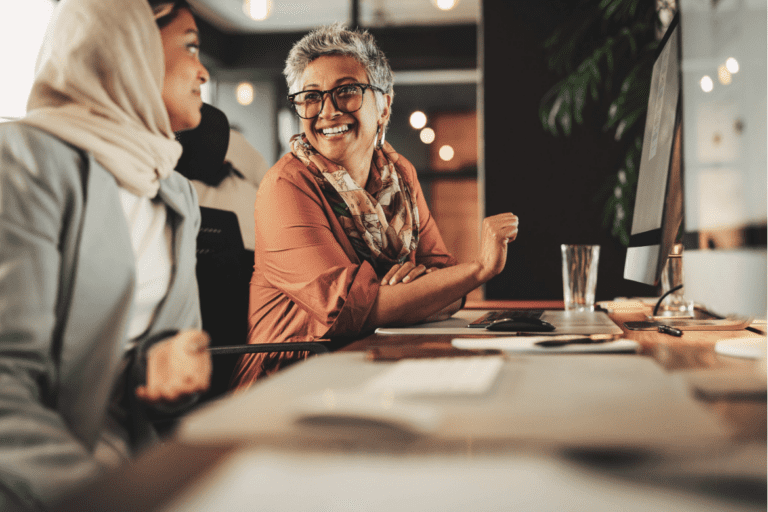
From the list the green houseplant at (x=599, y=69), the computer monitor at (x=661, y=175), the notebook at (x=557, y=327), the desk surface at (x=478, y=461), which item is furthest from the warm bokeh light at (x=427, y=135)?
the desk surface at (x=478, y=461)

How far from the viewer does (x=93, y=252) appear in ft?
1.96

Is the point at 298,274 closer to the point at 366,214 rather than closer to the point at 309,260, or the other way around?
the point at 309,260

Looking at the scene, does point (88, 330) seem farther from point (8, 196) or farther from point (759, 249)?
point (759, 249)

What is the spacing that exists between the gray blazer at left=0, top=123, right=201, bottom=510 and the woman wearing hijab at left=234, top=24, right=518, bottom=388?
21.2 inches

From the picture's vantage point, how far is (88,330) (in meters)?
0.59

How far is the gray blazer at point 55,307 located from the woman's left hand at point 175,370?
0.03 meters

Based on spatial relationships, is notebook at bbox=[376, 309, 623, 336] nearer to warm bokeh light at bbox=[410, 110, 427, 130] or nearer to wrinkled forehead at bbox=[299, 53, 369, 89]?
wrinkled forehead at bbox=[299, 53, 369, 89]

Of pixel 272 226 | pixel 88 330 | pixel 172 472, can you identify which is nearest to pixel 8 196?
pixel 88 330

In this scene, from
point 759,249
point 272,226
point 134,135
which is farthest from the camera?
point 272,226

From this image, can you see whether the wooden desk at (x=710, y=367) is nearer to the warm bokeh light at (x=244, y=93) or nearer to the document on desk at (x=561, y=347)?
the document on desk at (x=561, y=347)

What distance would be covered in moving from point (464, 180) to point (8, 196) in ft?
16.3

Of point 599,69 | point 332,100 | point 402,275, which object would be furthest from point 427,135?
point 402,275

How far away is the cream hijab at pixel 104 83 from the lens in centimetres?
62

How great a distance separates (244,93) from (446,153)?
6.63 ft
